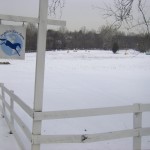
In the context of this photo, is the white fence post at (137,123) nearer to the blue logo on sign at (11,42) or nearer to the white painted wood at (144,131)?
the white painted wood at (144,131)

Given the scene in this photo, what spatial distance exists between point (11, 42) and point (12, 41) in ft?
0.08

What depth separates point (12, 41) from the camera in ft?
20.6

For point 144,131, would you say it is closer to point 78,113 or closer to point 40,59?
point 78,113

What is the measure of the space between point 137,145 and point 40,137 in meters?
1.63

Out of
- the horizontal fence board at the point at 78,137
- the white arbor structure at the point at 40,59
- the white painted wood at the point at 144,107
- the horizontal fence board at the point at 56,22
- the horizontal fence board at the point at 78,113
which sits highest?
the horizontal fence board at the point at 56,22

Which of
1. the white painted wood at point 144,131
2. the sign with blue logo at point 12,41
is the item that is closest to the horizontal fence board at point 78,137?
the white painted wood at point 144,131

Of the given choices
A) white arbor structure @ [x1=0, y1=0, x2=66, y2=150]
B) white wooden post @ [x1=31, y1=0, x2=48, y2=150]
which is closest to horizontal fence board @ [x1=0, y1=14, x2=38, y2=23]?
white arbor structure @ [x1=0, y1=0, x2=66, y2=150]

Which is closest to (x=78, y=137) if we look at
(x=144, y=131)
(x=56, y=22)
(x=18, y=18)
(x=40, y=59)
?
(x=144, y=131)

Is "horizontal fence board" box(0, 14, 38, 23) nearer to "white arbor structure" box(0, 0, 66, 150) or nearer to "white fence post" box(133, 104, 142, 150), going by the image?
"white arbor structure" box(0, 0, 66, 150)

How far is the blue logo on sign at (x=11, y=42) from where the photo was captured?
622 centimetres

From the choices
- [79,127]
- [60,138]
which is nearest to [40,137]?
[60,138]

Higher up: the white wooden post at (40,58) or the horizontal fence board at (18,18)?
the horizontal fence board at (18,18)

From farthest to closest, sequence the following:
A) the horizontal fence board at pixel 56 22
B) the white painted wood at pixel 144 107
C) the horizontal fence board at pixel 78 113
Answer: the white painted wood at pixel 144 107 < the horizontal fence board at pixel 56 22 < the horizontal fence board at pixel 78 113

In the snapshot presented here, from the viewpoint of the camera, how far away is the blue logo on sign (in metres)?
6.22
